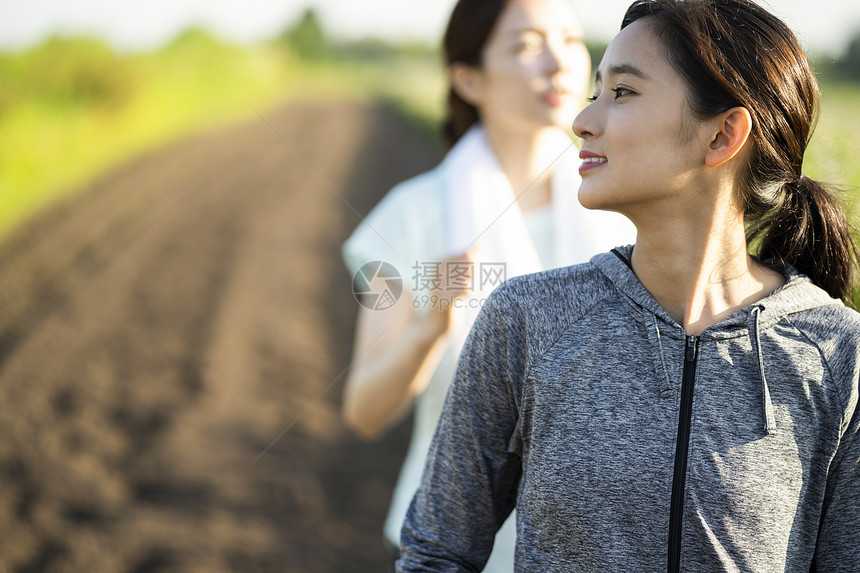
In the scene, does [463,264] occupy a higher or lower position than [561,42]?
lower

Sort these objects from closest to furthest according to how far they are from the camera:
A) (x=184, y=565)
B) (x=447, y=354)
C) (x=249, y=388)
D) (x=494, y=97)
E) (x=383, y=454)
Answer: (x=447, y=354)
(x=494, y=97)
(x=184, y=565)
(x=383, y=454)
(x=249, y=388)

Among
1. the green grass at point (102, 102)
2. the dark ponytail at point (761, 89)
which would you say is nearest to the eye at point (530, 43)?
the dark ponytail at point (761, 89)

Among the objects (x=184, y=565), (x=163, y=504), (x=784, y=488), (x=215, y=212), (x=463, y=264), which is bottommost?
(x=184, y=565)

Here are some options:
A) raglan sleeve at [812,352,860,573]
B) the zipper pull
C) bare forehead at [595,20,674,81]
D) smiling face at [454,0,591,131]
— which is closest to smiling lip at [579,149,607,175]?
bare forehead at [595,20,674,81]

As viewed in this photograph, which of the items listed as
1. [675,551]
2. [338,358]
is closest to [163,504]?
[338,358]

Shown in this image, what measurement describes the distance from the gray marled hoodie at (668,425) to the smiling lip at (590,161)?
145 millimetres

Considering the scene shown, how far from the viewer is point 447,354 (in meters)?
1.60

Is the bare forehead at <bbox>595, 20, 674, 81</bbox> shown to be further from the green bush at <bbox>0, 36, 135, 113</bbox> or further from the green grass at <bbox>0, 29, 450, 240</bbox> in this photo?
the green bush at <bbox>0, 36, 135, 113</bbox>

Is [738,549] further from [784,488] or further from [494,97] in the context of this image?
[494,97]

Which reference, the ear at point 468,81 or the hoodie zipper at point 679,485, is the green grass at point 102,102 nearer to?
the ear at point 468,81

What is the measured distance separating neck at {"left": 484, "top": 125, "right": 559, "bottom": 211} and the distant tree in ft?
27.6

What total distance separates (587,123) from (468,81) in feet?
2.90

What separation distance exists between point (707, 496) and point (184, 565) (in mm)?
3180

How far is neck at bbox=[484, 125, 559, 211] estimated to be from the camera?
5.71 ft
